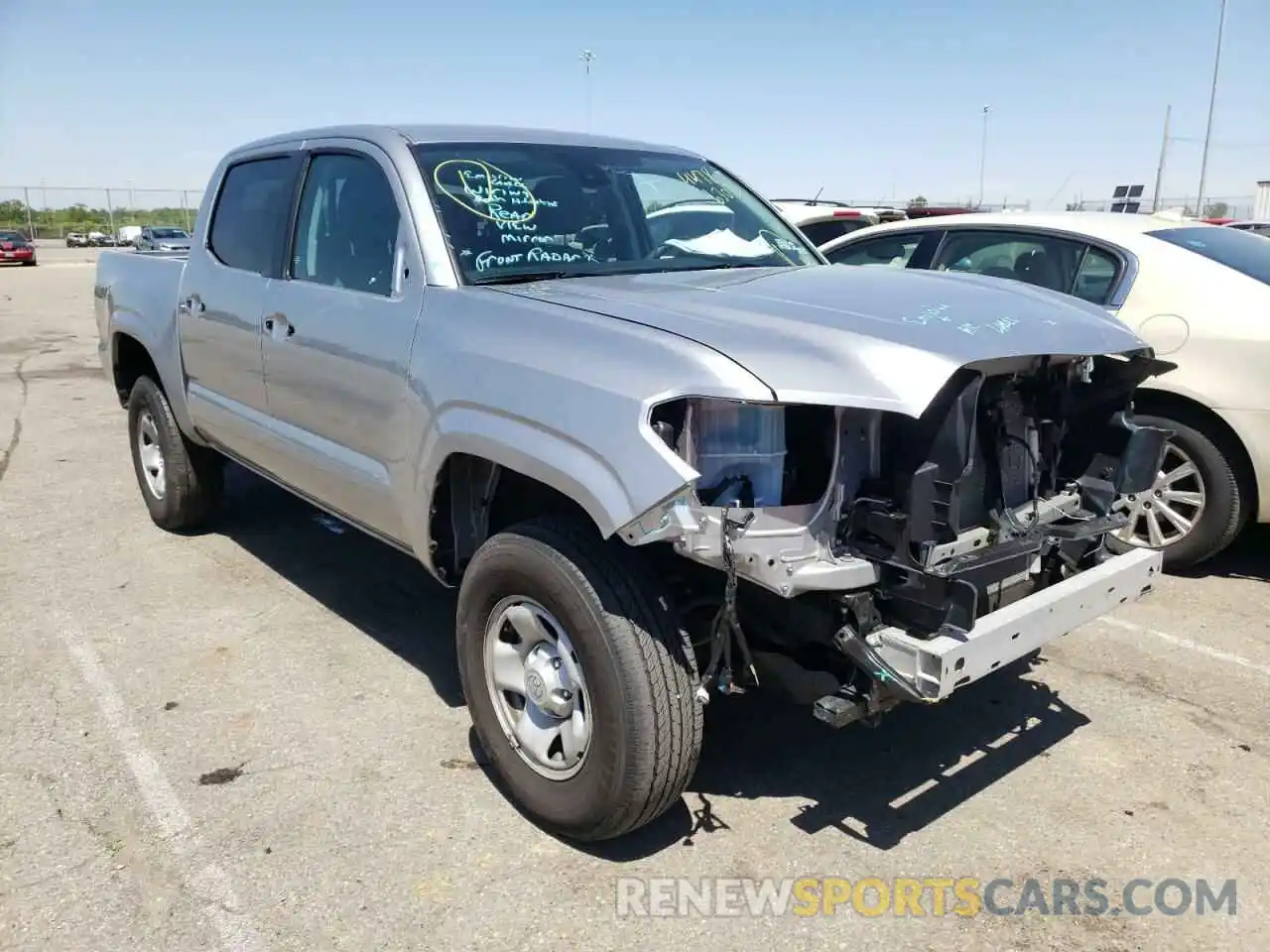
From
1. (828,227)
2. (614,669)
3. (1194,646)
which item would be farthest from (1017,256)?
(828,227)

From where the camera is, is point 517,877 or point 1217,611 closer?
point 517,877

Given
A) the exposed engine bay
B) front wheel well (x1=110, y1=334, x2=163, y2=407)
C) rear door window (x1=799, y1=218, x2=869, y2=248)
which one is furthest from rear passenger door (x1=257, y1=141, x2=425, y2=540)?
rear door window (x1=799, y1=218, x2=869, y2=248)

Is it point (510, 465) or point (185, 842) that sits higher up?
point (510, 465)

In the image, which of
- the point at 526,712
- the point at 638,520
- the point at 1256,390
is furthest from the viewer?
the point at 1256,390

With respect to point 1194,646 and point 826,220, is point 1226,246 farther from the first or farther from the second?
point 826,220

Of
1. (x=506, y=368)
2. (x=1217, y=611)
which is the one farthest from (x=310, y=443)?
(x=1217, y=611)

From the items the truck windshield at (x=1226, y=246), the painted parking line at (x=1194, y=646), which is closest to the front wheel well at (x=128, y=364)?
the painted parking line at (x=1194, y=646)

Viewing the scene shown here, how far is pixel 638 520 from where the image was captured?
8.10 feet

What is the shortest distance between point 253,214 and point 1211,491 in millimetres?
4593

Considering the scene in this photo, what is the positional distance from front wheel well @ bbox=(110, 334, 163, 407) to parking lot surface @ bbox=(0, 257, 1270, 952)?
141cm

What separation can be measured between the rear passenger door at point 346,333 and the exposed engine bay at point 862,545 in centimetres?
116

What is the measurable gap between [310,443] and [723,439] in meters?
2.02

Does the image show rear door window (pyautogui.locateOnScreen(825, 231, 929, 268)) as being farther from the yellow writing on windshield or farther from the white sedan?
the yellow writing on windshield

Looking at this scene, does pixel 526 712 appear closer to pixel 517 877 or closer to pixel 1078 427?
pixel 517 877
